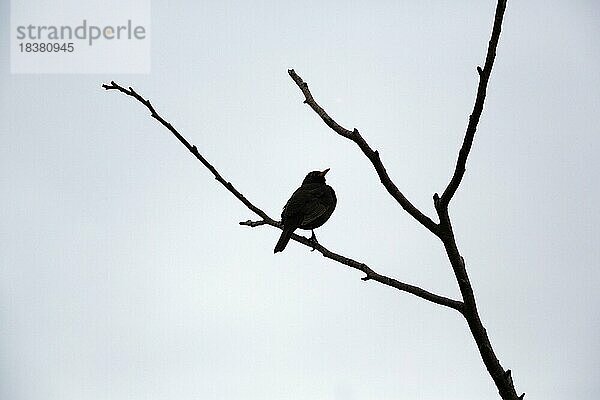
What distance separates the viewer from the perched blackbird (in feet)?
21.3

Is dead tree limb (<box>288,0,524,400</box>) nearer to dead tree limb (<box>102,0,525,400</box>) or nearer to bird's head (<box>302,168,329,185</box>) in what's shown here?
dead tree limb (<box>102,0,525,400</box>)

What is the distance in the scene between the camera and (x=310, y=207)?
6734 mm

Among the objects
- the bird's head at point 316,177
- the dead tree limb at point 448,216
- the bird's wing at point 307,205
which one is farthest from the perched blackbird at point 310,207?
the dead tree limb at point 448,216

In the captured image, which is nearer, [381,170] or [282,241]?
[381,170]

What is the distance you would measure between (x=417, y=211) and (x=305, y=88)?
1.72 feet

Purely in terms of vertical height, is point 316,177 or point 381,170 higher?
point 316,177

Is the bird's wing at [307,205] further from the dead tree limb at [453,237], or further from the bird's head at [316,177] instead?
the dead tree limb at [453,237]

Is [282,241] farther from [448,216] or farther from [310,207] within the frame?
[448,216]

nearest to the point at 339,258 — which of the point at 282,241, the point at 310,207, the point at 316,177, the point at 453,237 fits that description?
the point at 453,237

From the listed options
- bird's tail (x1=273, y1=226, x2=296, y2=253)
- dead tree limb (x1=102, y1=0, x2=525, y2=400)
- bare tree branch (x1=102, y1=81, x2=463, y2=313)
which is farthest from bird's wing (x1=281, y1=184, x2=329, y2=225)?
dead tree limb (x1=102, y1=0, x2=525, y2=400)

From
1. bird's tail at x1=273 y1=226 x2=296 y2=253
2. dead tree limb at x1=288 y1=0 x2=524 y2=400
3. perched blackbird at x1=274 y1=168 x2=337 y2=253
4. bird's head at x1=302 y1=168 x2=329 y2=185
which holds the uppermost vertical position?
bird's head at x1=302 y1=168 x2=329 y2=185

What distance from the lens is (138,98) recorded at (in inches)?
87.4

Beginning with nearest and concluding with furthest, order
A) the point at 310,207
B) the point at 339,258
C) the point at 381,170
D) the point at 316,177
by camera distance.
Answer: the point at 381,170, the point at 339,258, the point at 310,207, the point at 316,177

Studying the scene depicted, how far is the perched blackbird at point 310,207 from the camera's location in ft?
21.3
